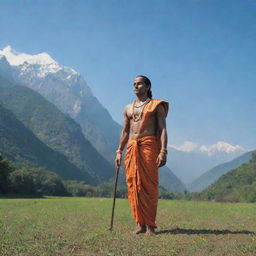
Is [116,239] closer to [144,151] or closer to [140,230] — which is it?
[140,230]

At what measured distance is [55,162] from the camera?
157 m

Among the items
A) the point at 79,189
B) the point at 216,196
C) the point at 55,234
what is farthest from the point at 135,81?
the point at 216,196

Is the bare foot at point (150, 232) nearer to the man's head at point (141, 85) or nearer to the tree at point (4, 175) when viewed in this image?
the man's head at point (141, 85)

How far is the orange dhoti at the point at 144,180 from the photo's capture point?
6766 millimetres

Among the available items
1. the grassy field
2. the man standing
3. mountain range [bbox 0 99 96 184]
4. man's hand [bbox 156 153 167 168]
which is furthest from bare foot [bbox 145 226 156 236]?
mountain range [bbox 0 99 96 184]

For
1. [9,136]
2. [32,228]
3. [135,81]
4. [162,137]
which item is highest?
[9,136]

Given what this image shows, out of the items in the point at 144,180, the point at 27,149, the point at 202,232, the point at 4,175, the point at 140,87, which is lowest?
the point at 202,232

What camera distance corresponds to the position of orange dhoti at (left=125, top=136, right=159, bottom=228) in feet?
22.2

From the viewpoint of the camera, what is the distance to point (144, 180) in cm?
684

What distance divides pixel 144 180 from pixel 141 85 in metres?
2.01

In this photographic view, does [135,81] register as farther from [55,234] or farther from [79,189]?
[79,189]

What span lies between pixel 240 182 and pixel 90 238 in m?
112

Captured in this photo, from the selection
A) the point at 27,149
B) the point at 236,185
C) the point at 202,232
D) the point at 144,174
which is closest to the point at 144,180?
the point at 144,174

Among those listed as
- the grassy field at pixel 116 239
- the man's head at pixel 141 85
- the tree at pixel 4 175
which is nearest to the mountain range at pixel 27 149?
the tree at pixel 4 175
